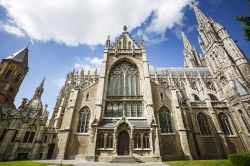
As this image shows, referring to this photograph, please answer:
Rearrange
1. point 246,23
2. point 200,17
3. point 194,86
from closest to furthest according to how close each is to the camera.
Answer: point 246,23, point 194,86, point 200,17

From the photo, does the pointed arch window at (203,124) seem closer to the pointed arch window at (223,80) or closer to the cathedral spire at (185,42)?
A: the pointed arch window at (223,80)

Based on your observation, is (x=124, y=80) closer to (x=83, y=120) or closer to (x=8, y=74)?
(x=83, y=120)

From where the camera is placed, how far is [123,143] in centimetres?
1834

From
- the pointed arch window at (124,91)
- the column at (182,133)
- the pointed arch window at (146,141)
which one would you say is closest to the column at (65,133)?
the pointed arch window at (124,91)

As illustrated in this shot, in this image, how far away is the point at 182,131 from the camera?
1969 cm

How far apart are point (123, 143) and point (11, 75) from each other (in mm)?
34307

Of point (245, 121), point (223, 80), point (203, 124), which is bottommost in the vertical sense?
point (203, 124)

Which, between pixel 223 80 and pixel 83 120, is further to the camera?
pixel 223 80

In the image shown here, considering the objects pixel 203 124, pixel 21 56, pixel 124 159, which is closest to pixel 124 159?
pixel 124 159

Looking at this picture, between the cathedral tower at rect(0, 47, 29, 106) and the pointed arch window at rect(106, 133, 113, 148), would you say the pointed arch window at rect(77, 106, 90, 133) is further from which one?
the cathedral tower at rect(0, 47, 29, 106)

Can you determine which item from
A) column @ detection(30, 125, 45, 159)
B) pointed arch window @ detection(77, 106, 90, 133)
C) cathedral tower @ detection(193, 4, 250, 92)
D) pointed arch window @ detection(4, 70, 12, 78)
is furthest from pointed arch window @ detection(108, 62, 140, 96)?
pointed arch window @ detection(4, 70, 12, 78)

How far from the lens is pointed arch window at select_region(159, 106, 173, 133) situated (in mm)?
20597

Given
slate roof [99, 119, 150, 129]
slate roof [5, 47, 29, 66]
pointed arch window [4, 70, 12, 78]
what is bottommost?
slate roof [99, 119, 150, 129]

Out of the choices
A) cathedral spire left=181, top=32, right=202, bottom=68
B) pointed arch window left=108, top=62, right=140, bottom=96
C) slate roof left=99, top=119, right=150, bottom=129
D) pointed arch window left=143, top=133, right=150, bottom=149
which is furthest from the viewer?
cathedral spire left=181, top=32, right=202, bottom=68
